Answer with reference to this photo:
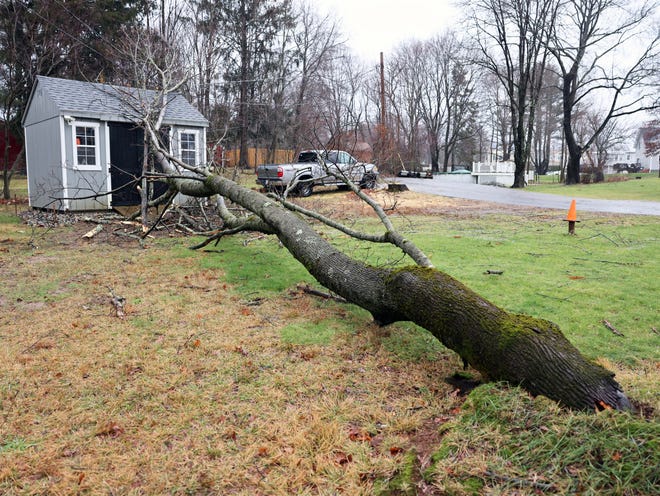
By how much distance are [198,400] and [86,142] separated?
42.1 ft

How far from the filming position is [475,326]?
10.1ft

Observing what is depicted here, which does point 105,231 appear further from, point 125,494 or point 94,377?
point 125,494

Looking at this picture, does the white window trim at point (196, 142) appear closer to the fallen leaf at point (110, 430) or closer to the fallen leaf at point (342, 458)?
the fallen leaf at point (110, 430)

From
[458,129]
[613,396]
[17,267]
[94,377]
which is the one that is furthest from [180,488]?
[458,129]

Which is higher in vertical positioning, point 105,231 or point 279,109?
point 279,109

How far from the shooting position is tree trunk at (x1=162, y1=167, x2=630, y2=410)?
2.58 meters

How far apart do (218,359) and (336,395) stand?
1.06 m

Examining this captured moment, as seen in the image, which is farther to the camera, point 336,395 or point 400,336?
point 400,336

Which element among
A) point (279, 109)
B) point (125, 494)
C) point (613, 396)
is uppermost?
point (279, 109)

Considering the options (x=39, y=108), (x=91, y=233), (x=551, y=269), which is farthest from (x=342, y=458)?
(x=39, y=108)

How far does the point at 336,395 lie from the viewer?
10.0 feet

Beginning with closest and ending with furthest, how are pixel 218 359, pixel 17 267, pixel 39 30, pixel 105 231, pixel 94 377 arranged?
pixel 94 377 → pixel 218 359 → pixel 17 267 → pixel 105 231 → pixel 39 30

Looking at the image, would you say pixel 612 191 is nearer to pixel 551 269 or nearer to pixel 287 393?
pixel 551 269

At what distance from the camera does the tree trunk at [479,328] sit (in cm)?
258
